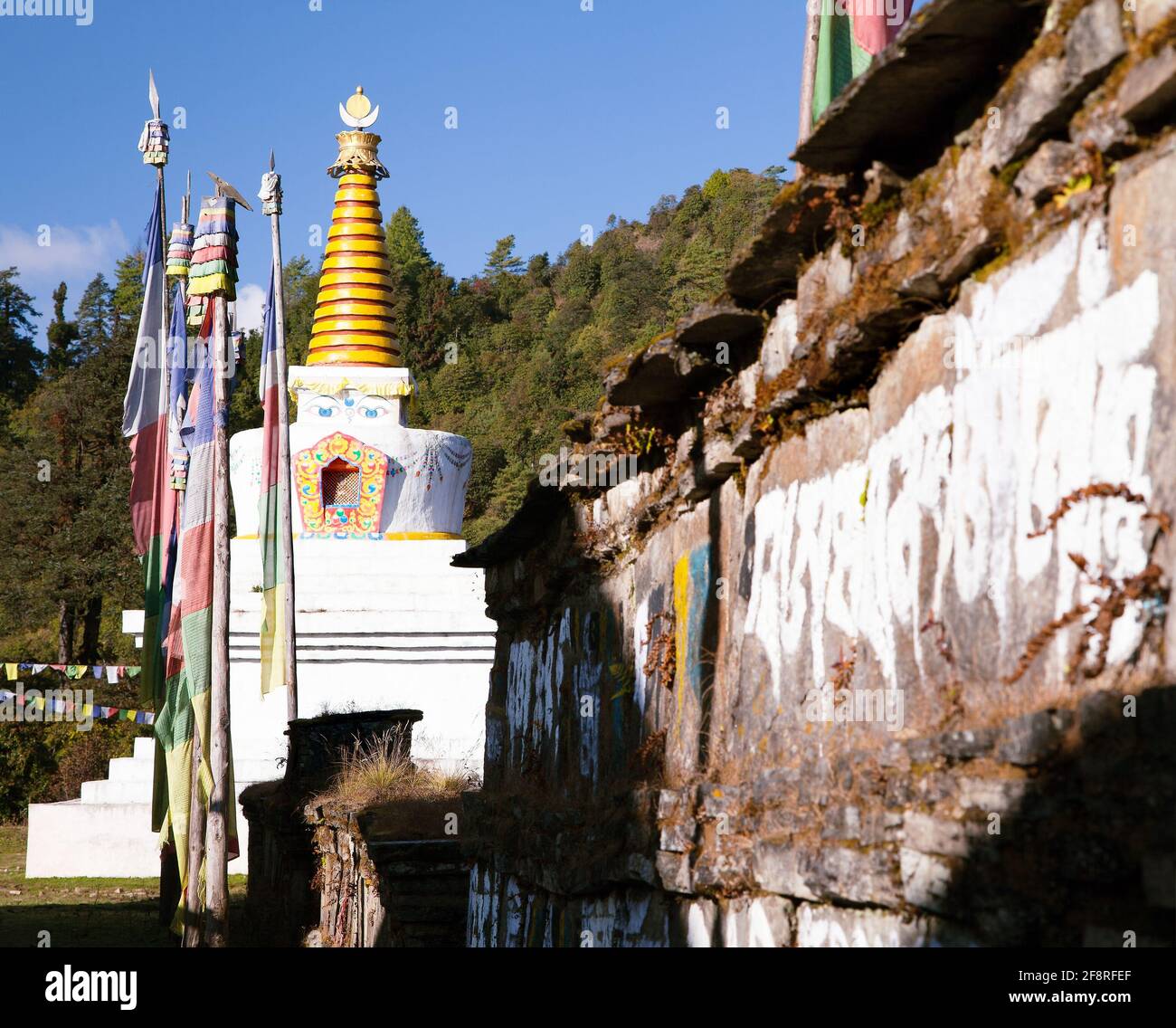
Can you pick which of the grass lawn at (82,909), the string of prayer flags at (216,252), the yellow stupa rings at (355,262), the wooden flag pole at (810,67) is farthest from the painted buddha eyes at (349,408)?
the wooden flag pole at (810,67)

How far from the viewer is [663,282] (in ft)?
206

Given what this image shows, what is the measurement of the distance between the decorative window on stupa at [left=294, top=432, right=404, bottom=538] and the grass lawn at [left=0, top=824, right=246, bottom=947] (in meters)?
6.86

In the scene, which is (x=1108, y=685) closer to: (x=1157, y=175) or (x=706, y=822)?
(x=1157, y=175)

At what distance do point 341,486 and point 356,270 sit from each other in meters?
4.75

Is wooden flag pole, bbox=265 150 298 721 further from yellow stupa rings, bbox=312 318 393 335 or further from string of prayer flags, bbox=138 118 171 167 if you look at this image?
yellow stupa rings, bbox=312 318 393 335

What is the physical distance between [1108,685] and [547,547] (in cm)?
695

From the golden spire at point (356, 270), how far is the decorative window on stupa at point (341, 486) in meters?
2.09

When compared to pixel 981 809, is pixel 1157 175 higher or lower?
higher

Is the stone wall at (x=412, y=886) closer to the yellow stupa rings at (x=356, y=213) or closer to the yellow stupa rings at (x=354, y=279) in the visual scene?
the yellow stupa rings at (x=354, y=279)

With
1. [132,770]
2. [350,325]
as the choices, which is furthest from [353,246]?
[132,770]

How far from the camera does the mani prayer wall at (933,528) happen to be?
12.0ft

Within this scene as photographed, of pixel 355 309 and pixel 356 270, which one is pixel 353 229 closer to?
pixel 356 270
